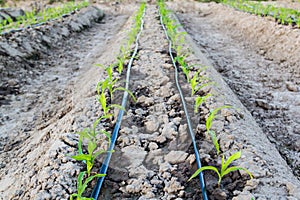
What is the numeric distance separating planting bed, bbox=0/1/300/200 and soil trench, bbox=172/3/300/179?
0.05 feet

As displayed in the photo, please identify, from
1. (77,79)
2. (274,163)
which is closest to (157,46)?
(77,79)

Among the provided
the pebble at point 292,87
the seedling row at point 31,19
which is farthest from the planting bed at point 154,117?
the seedling row at point 31,19

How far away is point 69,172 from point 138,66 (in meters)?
1.75

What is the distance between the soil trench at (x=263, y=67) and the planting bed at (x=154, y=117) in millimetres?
14

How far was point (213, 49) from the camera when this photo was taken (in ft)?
16.4

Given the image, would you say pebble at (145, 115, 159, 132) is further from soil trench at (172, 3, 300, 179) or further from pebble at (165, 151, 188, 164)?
soil trench at (172, 3, 300, 179)

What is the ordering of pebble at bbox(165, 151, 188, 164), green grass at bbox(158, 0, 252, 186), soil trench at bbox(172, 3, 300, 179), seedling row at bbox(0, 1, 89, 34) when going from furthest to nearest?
seedling row at bbox(0, 1, 89, 34), soil trench at bbox(172, 3, 300, 179), pebble at bbox(165, 151, 188, 164), green grass at bbox(158, 0, 252, 186)

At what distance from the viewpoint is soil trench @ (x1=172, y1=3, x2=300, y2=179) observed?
2.67m

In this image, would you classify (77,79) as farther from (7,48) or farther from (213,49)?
(213,49)

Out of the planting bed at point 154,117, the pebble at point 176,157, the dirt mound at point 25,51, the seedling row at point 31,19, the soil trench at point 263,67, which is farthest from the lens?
the seedling row at point 31,19

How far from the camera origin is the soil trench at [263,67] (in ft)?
8.75

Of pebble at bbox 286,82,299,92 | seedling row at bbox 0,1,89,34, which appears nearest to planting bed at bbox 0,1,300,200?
pebble at bbox 286,82,299,92

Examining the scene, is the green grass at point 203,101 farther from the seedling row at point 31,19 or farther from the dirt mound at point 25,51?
the seedling row at point 31,19

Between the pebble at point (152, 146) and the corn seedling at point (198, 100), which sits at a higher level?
the corn seedling at point (198, 100)
